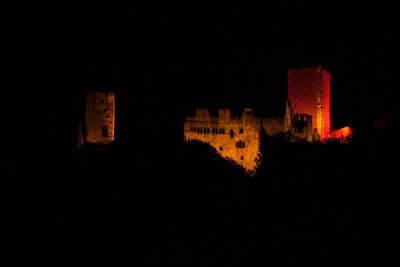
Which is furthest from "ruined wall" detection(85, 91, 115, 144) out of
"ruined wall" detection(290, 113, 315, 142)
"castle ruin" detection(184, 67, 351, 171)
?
"ruined wall" detection(290, 113, 315, 142)

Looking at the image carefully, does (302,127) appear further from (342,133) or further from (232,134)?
(232,134)

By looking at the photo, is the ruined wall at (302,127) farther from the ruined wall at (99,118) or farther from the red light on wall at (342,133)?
the ruined wall at (99,118)

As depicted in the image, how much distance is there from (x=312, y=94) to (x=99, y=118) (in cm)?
1314

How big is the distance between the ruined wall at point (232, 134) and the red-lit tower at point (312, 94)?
13.8 feet

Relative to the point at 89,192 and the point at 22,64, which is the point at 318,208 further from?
the point at 22,64

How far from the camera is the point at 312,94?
19.4 meters

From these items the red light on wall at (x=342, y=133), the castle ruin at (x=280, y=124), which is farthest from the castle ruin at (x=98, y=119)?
the red light on wall at (x=342, y=133)

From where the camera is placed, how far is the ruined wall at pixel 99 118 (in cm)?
1881

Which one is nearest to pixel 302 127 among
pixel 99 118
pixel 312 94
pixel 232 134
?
pixel 312 94

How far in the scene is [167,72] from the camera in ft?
82.6

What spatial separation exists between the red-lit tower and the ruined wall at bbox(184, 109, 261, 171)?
4220 mm

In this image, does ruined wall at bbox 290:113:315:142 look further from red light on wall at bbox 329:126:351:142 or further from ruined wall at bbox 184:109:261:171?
ruined wall at bbox 184:109:261:171

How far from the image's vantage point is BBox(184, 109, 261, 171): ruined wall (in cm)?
1733

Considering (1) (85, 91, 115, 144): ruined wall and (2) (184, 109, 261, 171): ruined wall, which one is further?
(1) (85, 91, 115, 144): ruined wall
